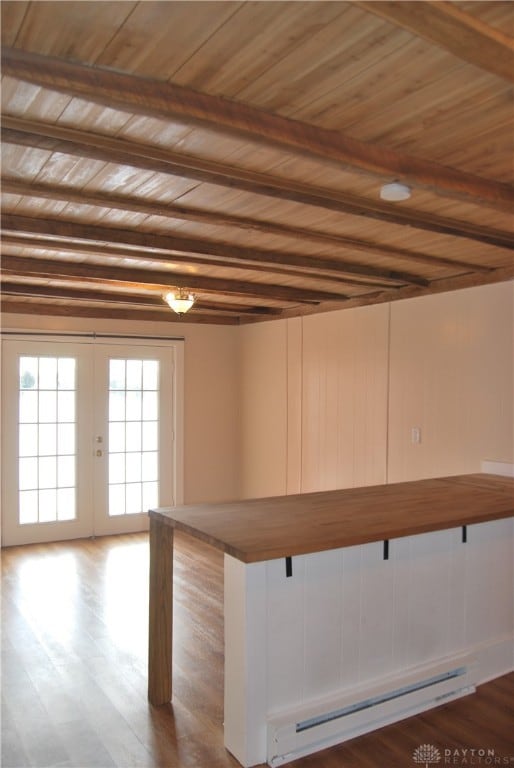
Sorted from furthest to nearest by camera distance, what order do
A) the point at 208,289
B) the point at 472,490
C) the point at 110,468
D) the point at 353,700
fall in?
the point at 110,468 → the point at 208,289 → the point at 472,490 → the point at 353,700

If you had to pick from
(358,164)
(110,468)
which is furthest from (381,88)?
(110,468)

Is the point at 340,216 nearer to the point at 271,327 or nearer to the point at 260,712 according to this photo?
the point at 260,712

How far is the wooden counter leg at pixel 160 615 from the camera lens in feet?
9.47

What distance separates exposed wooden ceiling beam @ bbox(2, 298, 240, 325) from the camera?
19.5ft

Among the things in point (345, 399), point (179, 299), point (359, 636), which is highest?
point (179, 299)

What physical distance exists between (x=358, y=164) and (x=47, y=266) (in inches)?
106

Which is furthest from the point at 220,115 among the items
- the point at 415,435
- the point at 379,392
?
the point at 379,392

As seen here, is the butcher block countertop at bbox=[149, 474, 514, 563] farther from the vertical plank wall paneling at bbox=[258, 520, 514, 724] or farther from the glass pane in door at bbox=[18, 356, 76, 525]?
the glass pane in door at bbox=[18, 356, 76, 525]

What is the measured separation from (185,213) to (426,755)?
2.66 m

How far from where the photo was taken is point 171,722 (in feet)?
8.95

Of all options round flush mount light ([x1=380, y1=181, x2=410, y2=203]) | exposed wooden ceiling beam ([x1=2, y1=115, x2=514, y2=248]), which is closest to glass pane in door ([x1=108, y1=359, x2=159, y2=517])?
exposed wooden ceiling beam ([x1=2, y1=115, x2=514, y2=248])

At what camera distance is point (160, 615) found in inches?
115

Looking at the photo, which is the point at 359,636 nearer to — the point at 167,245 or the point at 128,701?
the point at 128,701

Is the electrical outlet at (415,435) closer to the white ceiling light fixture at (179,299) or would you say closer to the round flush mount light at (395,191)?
the white ceiling light fixture at (179,299)
